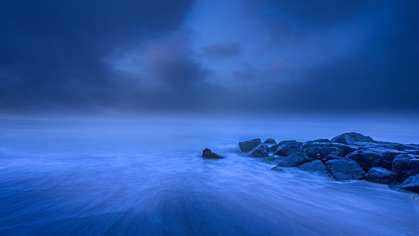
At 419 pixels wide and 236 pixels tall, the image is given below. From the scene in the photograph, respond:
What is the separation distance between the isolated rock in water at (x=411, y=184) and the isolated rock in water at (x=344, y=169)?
0.91 m

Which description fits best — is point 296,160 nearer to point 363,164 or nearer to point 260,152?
point 363,164

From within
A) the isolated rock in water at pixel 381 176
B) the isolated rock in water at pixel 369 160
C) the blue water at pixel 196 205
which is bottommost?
the blue water at pixel 196 205

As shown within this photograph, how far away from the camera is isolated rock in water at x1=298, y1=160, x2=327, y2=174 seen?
6.04m

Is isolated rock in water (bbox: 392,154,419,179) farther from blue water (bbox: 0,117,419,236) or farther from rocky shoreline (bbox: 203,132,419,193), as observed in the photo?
blue water (bbox: 0,117,419,236)

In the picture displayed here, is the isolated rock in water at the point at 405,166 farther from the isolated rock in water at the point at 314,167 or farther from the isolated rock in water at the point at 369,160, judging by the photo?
the isolated rock in water at the point at 314,167

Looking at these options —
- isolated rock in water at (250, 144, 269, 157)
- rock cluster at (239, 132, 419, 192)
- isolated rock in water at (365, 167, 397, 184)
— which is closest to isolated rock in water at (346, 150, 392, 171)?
rock cluster at (239, 132, 419, 192)

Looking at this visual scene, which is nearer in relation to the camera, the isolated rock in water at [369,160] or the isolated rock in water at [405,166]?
Result: the isolated rock in water at [405,166]

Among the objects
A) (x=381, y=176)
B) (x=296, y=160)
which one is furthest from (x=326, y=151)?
(x=381, y=176)

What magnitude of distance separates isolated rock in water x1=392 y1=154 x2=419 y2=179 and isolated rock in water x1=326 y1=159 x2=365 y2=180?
0.84m

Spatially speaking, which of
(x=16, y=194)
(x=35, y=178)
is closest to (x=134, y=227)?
(x=16, y=194)

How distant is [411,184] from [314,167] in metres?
2.35

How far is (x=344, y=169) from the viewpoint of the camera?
5574mm

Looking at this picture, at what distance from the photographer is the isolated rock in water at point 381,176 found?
15.9ft

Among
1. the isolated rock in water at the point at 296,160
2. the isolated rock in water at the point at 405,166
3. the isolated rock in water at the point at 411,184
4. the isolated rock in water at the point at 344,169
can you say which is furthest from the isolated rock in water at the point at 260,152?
the isolated rock in water at the point at 411,184
